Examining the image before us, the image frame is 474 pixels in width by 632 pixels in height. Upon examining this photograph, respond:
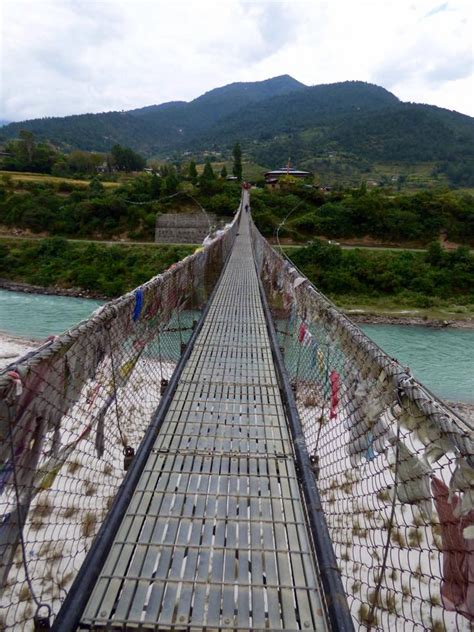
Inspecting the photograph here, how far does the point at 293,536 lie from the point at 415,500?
590 millimetres

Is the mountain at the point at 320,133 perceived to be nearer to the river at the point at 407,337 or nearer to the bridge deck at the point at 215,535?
the river at the point at 407,337

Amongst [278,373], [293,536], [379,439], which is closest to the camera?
[379,439]

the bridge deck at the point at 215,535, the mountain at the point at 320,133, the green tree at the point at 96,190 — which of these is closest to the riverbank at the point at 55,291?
the green tree at the point at 96,190

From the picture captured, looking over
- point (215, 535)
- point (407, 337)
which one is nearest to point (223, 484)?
point (215, 535)

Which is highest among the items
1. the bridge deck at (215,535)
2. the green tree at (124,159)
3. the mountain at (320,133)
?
the mountain at (320,133)

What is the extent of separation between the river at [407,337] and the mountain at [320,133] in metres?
49.4

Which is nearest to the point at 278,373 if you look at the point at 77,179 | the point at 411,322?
the point at 411,322

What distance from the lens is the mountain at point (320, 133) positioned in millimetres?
68188

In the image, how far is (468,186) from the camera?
172 ft

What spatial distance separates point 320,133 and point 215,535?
334ft

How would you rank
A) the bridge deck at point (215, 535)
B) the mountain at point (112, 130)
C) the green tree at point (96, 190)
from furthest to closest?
Answer: the mountain at point (112, 130), the green tree at point (96, 190), the bridge deck at point (215, 535)

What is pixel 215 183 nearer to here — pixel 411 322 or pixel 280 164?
pixel 411 322

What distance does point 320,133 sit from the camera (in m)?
89.6

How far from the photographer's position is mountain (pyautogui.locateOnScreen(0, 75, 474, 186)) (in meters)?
68.2
